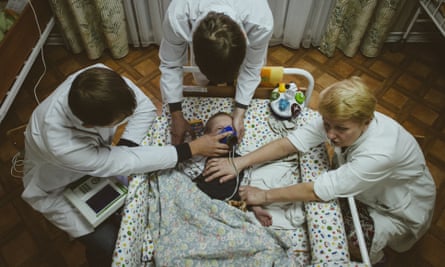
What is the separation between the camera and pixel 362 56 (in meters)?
2.54

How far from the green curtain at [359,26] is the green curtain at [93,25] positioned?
155cm

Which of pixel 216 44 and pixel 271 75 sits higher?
pixel 216 44

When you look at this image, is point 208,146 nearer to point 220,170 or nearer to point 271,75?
point 220,170

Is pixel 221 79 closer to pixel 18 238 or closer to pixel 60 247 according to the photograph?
pixel 60 247

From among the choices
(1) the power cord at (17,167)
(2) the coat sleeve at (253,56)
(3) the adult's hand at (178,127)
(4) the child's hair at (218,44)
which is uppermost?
(4) the child's hair at (218,44)

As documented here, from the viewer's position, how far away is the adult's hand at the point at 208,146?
53.7 inches

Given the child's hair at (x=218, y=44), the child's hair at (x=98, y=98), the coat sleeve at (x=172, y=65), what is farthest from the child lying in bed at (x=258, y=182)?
the child's hair at (x=98, y=98)

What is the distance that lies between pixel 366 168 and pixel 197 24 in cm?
77

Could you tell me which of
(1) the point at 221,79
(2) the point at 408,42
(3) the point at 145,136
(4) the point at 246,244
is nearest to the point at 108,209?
(3) the point at 145,136

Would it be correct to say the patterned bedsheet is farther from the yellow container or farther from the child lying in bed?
the yellow container

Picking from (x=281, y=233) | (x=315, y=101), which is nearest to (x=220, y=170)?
(x=281, y=233)

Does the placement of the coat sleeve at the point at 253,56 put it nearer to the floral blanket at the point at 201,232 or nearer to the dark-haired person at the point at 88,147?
the dark-haired person at the point at 88,147

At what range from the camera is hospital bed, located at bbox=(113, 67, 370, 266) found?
115cm

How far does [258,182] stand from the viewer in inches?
57.9
